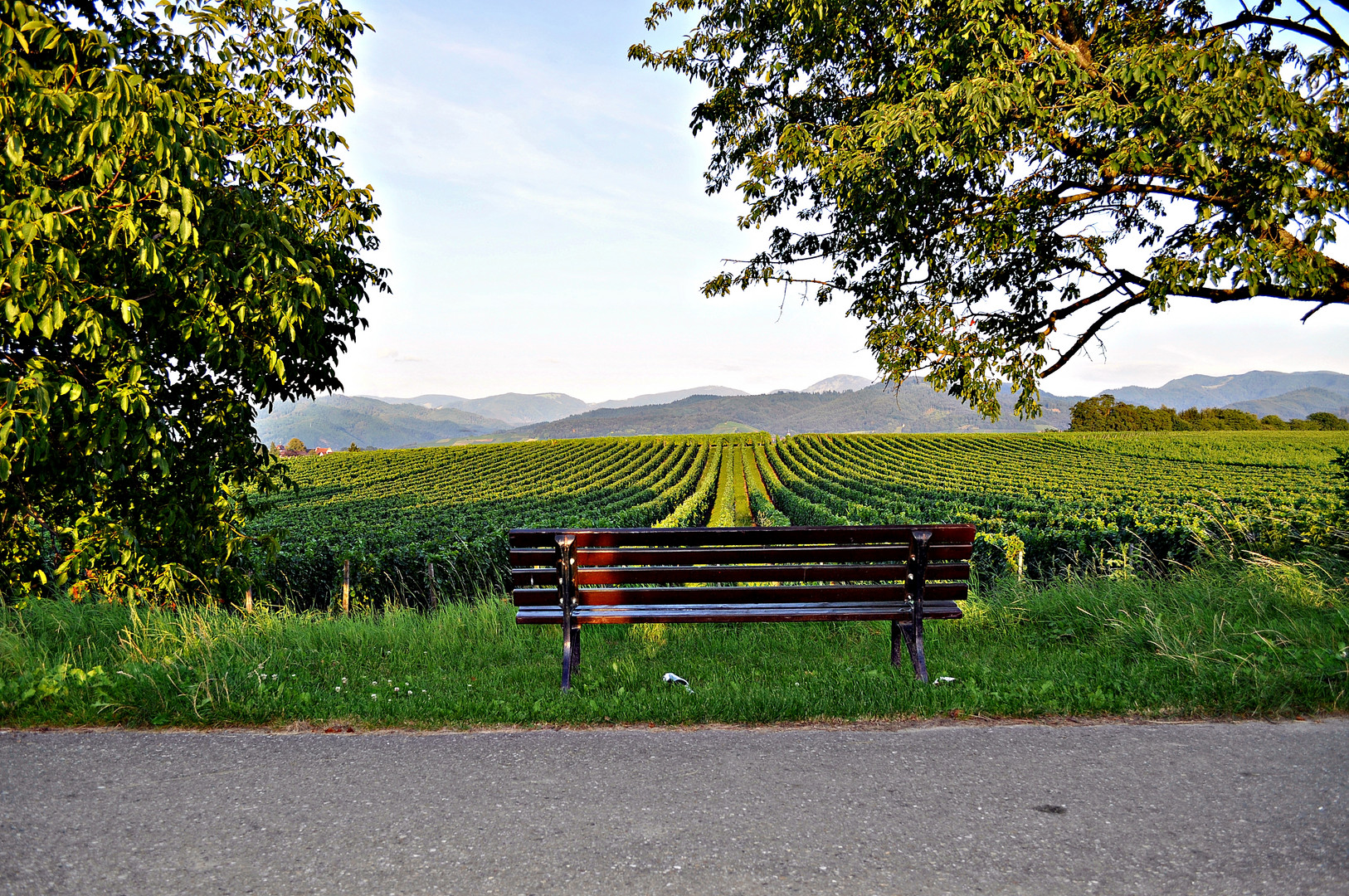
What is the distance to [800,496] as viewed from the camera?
2809 cm

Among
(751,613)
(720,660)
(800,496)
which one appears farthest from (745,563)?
(800,496)

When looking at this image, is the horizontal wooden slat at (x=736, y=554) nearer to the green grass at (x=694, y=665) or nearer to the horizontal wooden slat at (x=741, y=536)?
the horizontal wooden slat at (x=741, y=536)

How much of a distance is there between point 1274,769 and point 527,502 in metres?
22.9

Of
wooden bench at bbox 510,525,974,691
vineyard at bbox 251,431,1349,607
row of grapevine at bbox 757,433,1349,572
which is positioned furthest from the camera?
row of grapevine at bbox 757,433,1349,572

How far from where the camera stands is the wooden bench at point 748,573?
420 centimetres

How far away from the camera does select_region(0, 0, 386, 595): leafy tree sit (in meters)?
4.05

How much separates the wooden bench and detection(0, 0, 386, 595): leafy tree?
115 inches

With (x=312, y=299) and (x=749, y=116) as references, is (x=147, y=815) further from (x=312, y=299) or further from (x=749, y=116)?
(x=749, y=116)

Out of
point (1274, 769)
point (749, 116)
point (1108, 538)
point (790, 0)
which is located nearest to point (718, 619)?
point (1274, 769)

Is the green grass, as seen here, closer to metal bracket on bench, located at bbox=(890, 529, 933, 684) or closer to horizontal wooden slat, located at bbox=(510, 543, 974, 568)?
metal bracket on bench, located at bbox=(890, 529, 933, 684)

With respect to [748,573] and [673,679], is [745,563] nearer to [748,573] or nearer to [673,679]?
[748,573]

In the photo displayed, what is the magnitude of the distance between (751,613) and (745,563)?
14.6 inches

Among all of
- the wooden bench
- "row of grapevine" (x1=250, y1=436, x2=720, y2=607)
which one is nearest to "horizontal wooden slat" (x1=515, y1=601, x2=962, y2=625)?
the wooden bench

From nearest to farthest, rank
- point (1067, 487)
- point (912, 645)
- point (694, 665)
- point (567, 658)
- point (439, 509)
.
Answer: point (567, 658) < point (912, 645) < point (694, 665) < point (439, 509) < point (1067, 487)
